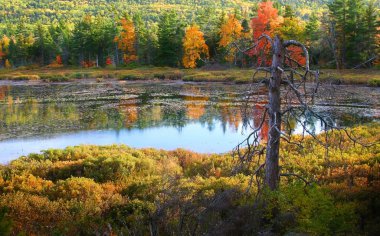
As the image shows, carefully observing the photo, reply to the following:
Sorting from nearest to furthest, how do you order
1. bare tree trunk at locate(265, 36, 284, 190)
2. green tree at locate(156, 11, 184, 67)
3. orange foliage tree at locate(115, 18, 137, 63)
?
bare tree trunk at locate(265, 36, 284, 190), green tree at locate(156, 11, 184, 67), orange foliage tree at locate(115, 18, 137, 63)

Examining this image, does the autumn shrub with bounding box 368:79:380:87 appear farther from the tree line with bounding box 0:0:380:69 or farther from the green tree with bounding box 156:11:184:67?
the green tree with bounding box 156:11:184:67

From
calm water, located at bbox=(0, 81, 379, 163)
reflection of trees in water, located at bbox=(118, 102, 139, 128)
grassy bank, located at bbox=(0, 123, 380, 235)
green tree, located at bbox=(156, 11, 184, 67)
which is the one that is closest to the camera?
grassy bank, located at bbox=(0, 123, 380, 235)

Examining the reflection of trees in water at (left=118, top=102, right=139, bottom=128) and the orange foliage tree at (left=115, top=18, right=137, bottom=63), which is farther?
the orange foliage tree at (left=115, top=18, right=137, bottom=63)

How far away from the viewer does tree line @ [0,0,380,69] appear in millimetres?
52500

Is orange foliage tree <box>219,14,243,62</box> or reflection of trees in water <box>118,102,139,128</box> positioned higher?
orange foliage tree <box>219,14,243,62</box>

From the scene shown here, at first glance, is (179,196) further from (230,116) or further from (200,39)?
(200,39)

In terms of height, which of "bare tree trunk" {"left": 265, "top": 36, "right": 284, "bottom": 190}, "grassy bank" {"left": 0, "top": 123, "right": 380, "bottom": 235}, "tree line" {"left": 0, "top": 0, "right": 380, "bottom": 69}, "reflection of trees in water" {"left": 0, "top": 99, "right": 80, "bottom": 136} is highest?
"tree line" {"left": 0, "top": 0, "right": 380, "bottom": 69}

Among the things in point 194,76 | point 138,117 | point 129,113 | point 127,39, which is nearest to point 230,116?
point 138,117

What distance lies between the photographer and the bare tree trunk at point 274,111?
8797mm

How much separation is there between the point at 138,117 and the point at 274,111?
21799 mm

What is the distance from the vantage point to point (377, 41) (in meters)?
50.6

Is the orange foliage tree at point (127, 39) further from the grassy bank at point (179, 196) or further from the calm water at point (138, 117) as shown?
the grassy bank at point (179, 196)

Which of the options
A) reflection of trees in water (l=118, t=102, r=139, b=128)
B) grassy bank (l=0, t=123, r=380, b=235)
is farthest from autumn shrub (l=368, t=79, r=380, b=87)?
grassy bank (l=0, t=123, r=380, b=235)

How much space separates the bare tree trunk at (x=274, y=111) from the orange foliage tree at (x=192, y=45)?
56.9 meters
